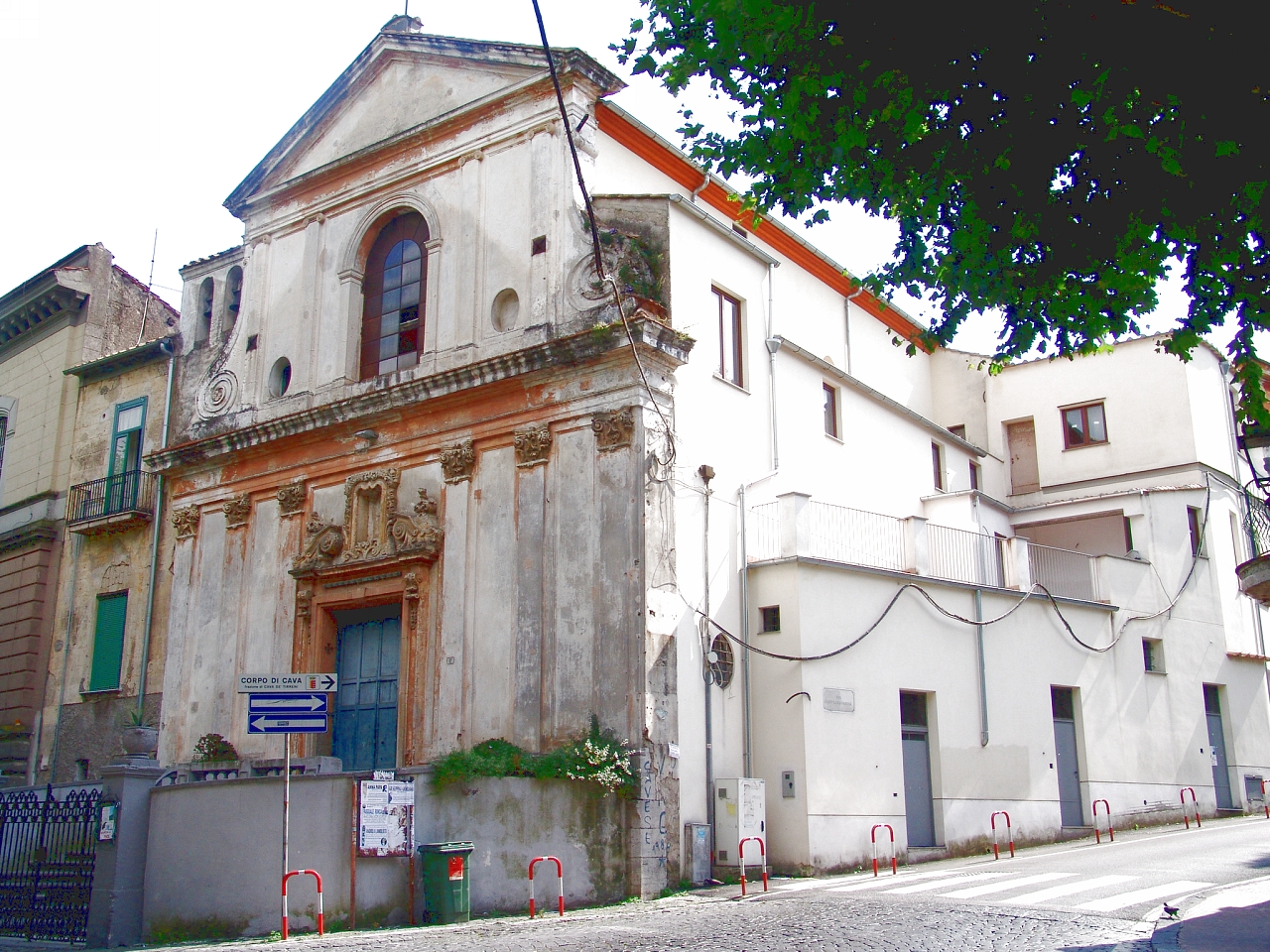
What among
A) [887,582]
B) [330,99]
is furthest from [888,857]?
[330,99]

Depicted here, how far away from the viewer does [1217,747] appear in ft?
81.7

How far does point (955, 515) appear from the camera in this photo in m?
24.9

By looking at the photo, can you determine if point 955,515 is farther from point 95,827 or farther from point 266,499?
point 95,827

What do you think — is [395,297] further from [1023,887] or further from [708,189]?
[1023,887]

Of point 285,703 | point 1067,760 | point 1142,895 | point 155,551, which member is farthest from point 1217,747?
point 155,551

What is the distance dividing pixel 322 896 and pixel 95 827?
3224mm

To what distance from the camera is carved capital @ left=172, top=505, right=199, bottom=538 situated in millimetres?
22234

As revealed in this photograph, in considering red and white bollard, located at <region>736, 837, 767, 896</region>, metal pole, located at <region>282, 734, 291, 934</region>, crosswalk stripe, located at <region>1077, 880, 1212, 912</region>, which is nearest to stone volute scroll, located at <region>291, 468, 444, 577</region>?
metal pole, located at <region>282, 734, 291, 934</region>

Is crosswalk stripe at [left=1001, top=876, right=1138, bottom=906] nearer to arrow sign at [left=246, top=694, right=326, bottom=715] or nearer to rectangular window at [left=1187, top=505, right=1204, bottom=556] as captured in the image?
arrow sign at [left=246, top=694, right=326, bottom=715]

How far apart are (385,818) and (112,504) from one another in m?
13.6

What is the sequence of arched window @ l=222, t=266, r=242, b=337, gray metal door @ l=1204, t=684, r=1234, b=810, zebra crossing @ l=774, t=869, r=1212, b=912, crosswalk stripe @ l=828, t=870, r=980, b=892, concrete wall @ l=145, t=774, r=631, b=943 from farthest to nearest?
gray metal door @ l=1204, t=684, r=1234, b=810, arched window @ l=222, t=266, r=242, b=337, crosswalk stripe @ l=828, t=870, r=980, b=892, concrete wall @ l=145, t=774, r=631, b=943, zebra crossing @ l=774, t=869, r=1212, b=912

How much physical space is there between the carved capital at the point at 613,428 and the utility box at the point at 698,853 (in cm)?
526

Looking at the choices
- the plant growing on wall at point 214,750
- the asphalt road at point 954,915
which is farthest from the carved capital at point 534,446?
the plant growing on wall at point 214,750

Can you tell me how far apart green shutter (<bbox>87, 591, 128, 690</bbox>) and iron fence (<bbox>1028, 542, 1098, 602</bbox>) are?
17.6m
